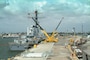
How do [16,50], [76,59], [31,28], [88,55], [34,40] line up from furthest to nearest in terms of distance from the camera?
[31,28] < [34,40] < [16,50] < [76,59] < [88,55]

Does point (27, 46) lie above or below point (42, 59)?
below

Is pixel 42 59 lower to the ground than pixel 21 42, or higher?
higher

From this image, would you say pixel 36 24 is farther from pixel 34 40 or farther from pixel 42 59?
pixel 42 59

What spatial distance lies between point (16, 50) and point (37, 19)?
38.7 m

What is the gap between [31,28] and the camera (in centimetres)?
11762

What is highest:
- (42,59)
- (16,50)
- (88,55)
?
(88,55)

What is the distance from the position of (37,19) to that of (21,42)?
3370 centimetres

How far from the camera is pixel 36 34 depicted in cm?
12019

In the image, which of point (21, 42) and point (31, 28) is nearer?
point (21, 42)

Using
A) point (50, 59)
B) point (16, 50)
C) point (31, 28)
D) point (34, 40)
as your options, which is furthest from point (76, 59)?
point (31, 28)

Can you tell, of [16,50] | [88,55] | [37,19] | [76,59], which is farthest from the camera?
[37,19]

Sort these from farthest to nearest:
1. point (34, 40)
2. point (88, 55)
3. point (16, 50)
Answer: point (34, 40), point (16, 50), point (88, 55)

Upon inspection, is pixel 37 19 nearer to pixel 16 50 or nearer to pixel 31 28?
pixel 31 28

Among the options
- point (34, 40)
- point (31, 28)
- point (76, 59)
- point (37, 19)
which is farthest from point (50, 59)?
point (37, 19)
